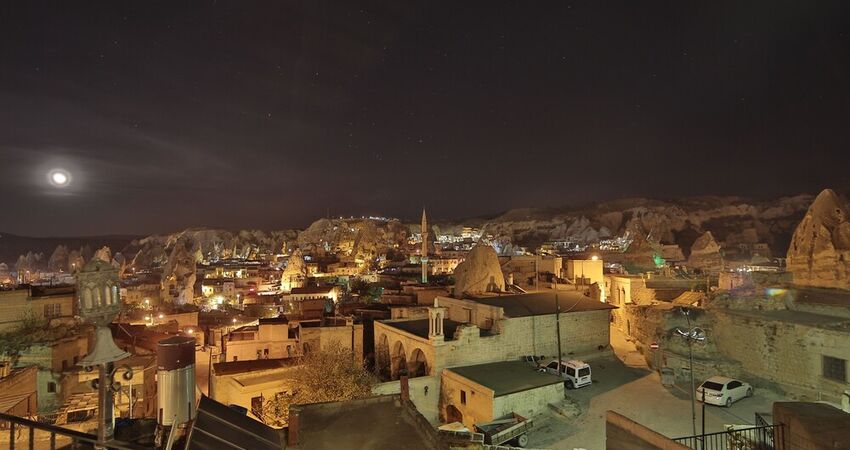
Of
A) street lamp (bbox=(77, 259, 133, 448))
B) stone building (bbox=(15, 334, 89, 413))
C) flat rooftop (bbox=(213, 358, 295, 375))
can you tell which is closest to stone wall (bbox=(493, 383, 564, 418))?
flat rooftop (bbox=(213, 358, 295, 375))

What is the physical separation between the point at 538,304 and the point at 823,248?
19766mm

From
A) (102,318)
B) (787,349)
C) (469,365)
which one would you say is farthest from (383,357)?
(102,318)

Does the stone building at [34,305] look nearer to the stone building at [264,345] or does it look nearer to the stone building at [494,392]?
the stone building at [264,345]

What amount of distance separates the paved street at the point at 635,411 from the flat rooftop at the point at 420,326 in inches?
226

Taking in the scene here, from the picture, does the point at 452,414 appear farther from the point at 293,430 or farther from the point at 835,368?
the point at 835,368

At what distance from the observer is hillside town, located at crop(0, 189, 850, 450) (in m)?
4.75

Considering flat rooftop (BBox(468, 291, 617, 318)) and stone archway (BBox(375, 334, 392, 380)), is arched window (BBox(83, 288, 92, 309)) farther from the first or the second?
stone archway (BBox(375, 334, 392, 380))

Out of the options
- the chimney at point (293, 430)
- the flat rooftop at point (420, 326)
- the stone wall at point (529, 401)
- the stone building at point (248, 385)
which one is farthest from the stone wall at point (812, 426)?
the stone building at point (248, 385)

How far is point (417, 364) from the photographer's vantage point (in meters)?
18.5

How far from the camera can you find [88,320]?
10.9 ft

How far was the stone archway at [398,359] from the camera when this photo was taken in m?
20.0

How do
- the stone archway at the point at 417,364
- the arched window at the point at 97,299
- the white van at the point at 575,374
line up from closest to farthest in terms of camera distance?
the arched window at the point at 97,299 → the white van at the point at 575,374 → the stone archway at the point at 417,364

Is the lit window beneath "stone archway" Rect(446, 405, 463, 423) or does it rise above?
above

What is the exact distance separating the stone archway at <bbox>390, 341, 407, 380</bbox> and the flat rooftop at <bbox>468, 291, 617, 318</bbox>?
4499 millimetres
